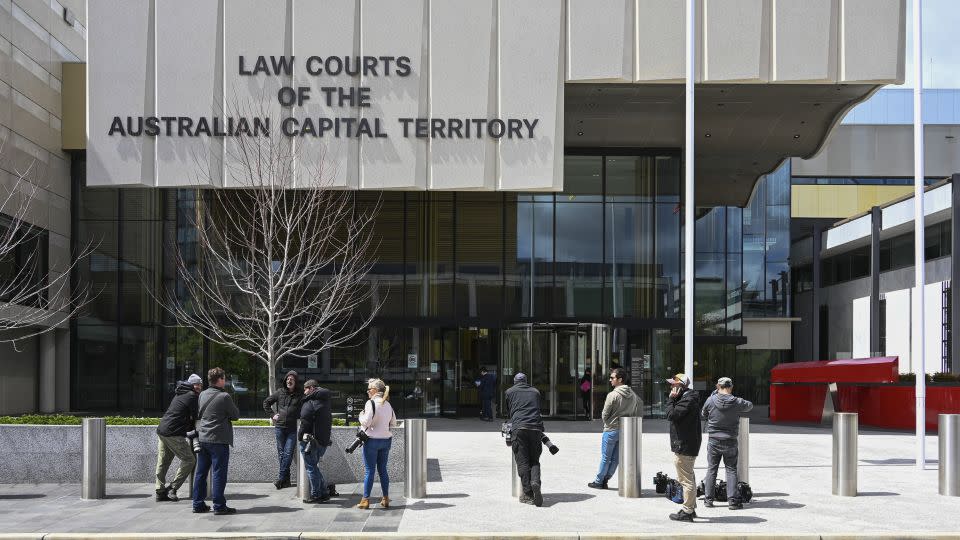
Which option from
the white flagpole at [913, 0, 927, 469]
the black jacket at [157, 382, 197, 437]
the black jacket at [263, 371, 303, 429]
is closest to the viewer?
the black jacket at [157, 382, 197, 437]

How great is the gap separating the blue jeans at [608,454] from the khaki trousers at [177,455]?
19.3 ft

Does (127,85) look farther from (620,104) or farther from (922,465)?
(922,465)

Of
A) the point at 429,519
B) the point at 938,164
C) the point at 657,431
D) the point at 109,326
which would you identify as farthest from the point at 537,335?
the point at 938,164

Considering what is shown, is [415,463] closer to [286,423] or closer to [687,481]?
[286,423]

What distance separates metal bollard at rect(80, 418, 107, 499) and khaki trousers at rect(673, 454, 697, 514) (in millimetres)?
7818

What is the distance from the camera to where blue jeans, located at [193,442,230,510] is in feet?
40.3

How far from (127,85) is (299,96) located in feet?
14.5

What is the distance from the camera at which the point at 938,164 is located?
5531 centimetres

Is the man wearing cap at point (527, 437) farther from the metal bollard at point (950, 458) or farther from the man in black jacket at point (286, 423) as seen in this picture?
the metal bollard at point (950, 458)

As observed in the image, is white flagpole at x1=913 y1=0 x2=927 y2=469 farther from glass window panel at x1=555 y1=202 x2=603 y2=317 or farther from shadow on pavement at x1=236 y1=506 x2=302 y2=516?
glass window panel at x1=555 y1=202 x2=603 y2=317

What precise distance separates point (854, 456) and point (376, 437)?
6901 millimetres

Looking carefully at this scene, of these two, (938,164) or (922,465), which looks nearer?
(922,465)

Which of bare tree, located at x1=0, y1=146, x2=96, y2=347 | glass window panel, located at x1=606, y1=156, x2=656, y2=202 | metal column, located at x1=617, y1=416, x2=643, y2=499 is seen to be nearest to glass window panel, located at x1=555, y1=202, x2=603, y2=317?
glass window panel, located at x1=606, y1=156, x2=656, y2=202

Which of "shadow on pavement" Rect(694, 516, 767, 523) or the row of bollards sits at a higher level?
the row of bollards
